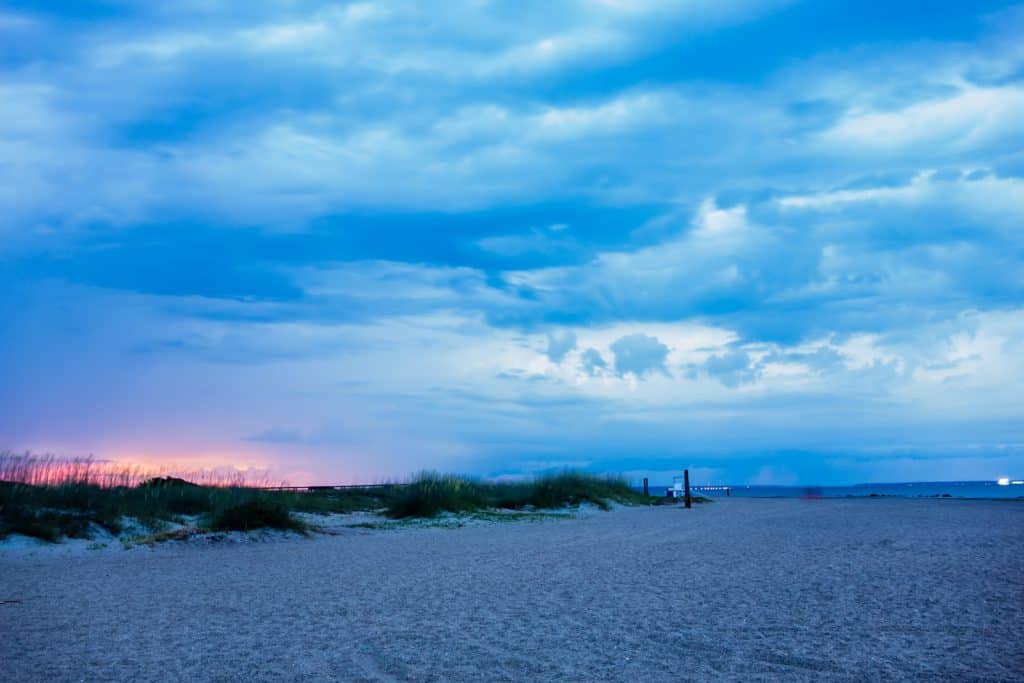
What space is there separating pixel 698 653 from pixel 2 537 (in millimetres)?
12249

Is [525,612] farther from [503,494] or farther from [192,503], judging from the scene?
[503,494]

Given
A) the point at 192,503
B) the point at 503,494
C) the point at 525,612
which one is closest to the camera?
the point at 525,612

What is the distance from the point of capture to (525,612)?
7.05m

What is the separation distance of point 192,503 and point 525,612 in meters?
14.8

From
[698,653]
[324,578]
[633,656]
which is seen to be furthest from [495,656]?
[324,578]

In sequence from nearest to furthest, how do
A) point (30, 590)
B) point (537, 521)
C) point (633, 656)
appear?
point (633, 656), point (30, 590), point (537, 521)

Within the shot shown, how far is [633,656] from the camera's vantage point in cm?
536

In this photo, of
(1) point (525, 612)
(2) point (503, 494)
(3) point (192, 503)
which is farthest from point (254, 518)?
(2) point (503, 494)

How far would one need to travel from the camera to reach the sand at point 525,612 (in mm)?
5180

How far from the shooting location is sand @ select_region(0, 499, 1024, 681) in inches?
204

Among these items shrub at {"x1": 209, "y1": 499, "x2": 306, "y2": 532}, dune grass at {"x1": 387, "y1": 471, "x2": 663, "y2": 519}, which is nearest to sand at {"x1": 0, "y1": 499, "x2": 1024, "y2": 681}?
shrub at {"x1": 209, "y1": 499, "x2": 306, "y2": 532}

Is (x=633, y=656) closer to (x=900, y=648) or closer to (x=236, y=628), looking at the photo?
(x=900, y=648)

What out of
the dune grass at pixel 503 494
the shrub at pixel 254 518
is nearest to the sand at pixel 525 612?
the shrub at pixel 254 518

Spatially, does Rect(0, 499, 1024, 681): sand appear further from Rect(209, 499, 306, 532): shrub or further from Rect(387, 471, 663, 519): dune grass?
Rect(387, 471, 663, 519): dune grass
